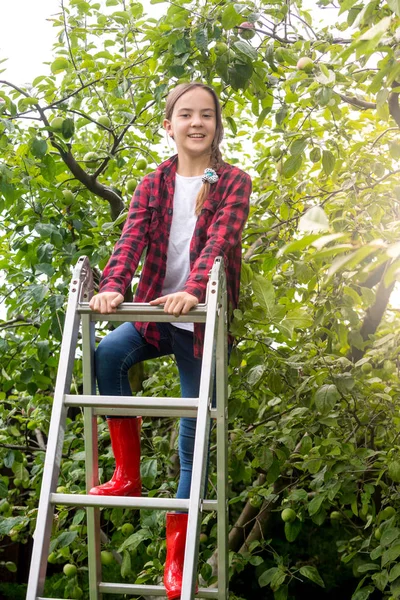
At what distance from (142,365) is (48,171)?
1245 mm

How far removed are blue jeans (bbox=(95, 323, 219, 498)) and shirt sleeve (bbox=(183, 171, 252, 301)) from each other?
240 millimetres

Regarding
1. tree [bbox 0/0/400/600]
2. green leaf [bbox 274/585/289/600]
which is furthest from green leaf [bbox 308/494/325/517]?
green leaf [bbox 274/585/289/600]

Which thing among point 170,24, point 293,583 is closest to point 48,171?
point 170,24

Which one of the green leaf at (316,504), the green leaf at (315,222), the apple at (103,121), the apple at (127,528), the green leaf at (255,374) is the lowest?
the apple at (127,528)

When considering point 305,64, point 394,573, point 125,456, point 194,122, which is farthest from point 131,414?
point 305,64

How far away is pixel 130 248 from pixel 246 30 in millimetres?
1058

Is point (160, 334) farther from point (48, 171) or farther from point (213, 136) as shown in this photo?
point (48, 171)

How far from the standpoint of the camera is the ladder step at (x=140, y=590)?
2.34m

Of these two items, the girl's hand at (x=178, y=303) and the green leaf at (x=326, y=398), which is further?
the green leaf at (x=326, y=398)

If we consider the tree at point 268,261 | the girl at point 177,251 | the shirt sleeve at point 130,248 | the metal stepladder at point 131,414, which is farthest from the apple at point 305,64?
the metal stepladder at point 131,414

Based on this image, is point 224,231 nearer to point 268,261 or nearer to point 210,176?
point 210,176

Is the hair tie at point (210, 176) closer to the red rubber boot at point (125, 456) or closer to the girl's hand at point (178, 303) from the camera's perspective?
the girl's hand at point (178, 303)

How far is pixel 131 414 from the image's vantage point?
2.18 metres

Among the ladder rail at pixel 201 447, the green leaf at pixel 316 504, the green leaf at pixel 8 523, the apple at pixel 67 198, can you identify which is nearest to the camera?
the ladder rail at pixel 201 447
